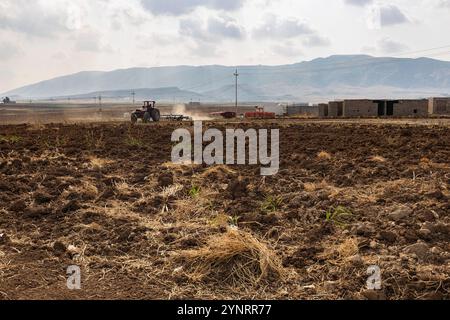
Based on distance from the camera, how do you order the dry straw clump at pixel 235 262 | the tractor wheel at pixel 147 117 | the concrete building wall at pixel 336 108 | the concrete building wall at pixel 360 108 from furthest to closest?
the concrete building wall at pixel 336 108 → the concrete building wall at pixel 360 108 → the tractor wheel at pixel 147 117 → the dry straw clump at pixel 235 262

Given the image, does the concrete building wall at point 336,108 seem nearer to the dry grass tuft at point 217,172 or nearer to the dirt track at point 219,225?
the dirt track at point 219,225

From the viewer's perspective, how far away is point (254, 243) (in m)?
4.79

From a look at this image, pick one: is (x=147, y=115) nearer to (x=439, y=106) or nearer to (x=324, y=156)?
(x=324, y=156)

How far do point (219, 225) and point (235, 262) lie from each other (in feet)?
3.92

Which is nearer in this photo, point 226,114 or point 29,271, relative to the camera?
point 29,271

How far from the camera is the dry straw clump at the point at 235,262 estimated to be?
14.5 ft

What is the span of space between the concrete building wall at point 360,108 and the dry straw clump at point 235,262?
36.8 meters

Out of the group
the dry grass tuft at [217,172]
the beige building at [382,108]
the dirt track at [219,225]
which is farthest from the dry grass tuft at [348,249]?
the beige building at [382,108]

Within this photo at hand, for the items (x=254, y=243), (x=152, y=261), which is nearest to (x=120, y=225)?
(x=152, y=261)

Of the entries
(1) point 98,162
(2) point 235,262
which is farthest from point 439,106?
(2) point 235,262

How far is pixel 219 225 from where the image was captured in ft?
19.0

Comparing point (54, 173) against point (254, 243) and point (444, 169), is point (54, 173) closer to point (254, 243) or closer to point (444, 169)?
point (254, 243)

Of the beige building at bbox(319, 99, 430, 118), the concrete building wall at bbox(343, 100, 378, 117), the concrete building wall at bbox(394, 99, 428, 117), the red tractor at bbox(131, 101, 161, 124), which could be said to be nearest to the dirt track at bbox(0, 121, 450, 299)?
the red tractor at bbox(131, 101, 161, 124)
